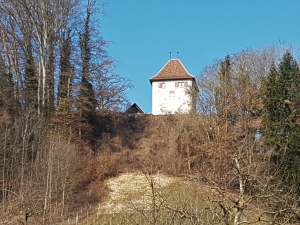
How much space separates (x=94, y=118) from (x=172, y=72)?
Result: 41.6 ft

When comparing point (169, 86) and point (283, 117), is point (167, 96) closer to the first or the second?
point (169, 86)

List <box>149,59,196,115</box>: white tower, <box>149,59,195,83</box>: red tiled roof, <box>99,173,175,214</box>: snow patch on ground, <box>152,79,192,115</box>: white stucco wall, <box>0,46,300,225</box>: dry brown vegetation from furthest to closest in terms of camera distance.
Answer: <box>149,59,195,83</box>: red tiled roof < <box>149,59,196,115</box>: white tower < <box>152,79,192,115</box>: white stucco wall < <box>99,173,175,214</box>: snow patch on ground < <box>0,46,300,225</box>: dry brown vegetation

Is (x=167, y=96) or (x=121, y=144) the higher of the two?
(x=167, y=96)

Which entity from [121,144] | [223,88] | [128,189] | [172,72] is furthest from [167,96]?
[128,189]

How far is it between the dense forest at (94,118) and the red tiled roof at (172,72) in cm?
706

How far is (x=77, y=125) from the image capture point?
24.7 m

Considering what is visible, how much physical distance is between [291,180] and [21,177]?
12.2 metres

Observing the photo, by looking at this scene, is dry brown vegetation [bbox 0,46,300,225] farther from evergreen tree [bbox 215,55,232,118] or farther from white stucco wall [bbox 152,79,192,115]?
white stucco wall [bbox 152,79,192,115]

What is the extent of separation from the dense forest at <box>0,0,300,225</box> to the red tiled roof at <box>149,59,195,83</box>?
7.06m

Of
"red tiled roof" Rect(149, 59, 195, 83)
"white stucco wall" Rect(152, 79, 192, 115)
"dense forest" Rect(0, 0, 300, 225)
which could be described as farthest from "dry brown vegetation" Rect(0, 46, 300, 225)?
"red tiled roof" Rect(149, 59, 195, 83)

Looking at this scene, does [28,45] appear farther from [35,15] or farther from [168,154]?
[168,154]

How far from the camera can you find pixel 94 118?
27.7 m

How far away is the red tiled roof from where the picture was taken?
37.0 meters

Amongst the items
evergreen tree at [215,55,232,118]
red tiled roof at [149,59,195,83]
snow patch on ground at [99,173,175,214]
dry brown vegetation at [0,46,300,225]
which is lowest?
snow patch on ground at [99,173,175,214]
